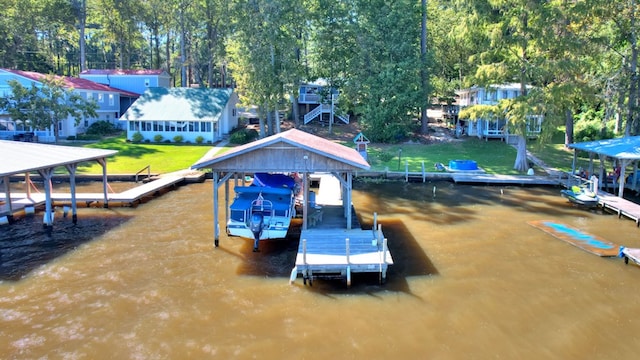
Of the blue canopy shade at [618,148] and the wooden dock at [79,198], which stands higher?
the blue canopy shade at [618,148]

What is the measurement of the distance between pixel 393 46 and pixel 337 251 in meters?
31.0

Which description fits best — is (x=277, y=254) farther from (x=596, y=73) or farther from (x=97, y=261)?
(x=596, y=73)

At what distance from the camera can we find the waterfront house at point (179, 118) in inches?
1710

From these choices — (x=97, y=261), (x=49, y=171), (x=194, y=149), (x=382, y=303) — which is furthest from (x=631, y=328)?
(x=194, y=149)

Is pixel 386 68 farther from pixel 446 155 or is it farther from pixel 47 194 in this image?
pixel 47 194

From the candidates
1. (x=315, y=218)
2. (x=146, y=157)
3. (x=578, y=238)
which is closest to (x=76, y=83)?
(x=146, y=157)

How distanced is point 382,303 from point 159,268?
25.2ft

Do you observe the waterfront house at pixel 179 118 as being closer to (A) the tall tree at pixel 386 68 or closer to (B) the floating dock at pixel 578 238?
(A) the tall tree at pixel 386 68

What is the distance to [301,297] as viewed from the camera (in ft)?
44.7

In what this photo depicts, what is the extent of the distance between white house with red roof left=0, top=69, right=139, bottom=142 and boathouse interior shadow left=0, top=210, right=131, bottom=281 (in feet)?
64.5

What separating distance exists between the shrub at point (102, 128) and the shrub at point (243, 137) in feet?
41.5

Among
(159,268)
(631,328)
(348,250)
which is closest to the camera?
(631,328)

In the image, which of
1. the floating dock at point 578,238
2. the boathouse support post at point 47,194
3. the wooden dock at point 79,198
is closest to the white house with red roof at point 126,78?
the wooden dock at point 79,198

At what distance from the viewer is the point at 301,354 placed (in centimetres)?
1064
